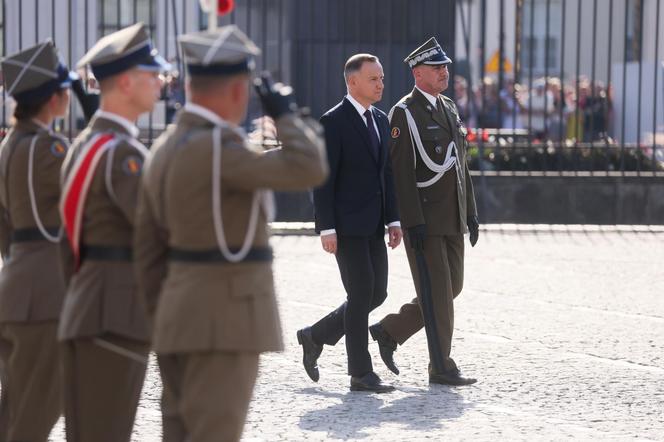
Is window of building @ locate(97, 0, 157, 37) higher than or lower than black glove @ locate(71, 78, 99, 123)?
higher

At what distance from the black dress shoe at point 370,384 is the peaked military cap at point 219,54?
3.36 m

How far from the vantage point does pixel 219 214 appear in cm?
455

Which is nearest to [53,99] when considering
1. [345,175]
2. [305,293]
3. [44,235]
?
[44,235]

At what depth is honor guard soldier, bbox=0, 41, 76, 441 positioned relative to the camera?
5.52 metres

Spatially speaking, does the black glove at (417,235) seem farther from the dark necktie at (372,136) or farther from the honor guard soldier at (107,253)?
the honor guard soldier at (107,253)

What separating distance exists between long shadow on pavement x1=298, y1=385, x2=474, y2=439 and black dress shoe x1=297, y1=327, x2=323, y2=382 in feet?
0.67

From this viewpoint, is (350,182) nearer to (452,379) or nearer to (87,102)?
(452,379)

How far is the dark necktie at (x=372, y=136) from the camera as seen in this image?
25.8 feet

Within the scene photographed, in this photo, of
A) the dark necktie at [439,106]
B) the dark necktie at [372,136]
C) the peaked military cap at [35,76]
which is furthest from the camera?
the dark necktie at [439,106]

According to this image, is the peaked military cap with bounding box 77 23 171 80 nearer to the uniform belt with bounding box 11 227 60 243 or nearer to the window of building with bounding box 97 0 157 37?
the uniform belt with bounding box 11 227 60 243

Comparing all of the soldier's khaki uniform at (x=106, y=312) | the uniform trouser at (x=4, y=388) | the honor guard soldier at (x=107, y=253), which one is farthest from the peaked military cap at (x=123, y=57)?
the uniform trouser at (x=4, y=388)

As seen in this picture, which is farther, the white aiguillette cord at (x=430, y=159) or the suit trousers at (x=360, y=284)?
the white aiguillette cord at (x=430, y=159)

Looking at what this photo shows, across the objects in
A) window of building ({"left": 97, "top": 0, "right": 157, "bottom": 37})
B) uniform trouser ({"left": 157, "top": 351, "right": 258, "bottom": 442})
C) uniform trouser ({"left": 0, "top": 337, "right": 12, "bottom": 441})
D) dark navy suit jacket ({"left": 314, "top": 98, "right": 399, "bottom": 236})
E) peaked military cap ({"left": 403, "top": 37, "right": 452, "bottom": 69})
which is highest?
window of building ({"left": 97, "top": 0, "right": 157, "bottom": 37})

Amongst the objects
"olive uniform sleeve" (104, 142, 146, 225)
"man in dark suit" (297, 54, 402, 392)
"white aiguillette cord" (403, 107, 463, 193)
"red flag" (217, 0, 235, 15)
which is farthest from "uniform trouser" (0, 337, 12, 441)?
"red flag" (217, 0, 235, 15)
